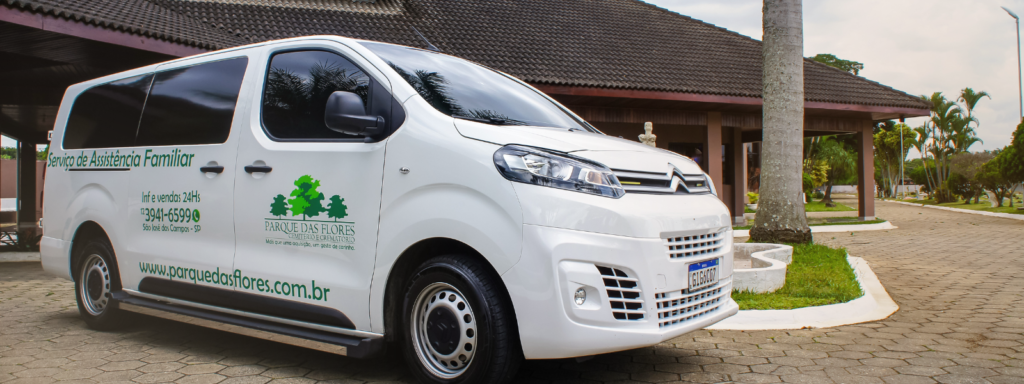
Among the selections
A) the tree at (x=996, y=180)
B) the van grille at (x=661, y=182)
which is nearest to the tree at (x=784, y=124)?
the van grille at (x=661, y=182)

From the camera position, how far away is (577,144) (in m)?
3.24

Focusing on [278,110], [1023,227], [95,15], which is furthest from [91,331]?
[1023,227]

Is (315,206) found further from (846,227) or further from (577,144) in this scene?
(846,227)

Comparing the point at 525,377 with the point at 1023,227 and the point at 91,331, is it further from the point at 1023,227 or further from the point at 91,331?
the point at 1023,227

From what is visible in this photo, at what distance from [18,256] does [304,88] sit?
31.1ft

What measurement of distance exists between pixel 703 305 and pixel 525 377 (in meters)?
1.01

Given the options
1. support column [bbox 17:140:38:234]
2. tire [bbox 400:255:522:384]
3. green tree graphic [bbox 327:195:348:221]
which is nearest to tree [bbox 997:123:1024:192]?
tire [bbox 400:255:522:384]

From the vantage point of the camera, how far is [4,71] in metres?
11.7

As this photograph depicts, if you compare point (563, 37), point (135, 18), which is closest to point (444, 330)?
point (135, 18)

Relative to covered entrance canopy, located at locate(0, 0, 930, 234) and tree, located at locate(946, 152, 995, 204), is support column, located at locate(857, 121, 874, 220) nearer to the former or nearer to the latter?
covered entrance canopy, located at locate(0, 0, 930, 234)

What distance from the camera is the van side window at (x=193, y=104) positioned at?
416cm

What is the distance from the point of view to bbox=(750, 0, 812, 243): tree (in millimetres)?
8453

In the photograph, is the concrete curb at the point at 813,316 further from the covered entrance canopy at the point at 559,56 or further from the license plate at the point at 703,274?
the covered entrance canopy at the point at 559,56

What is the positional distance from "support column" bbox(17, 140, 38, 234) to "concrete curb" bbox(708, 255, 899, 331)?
2177cm
